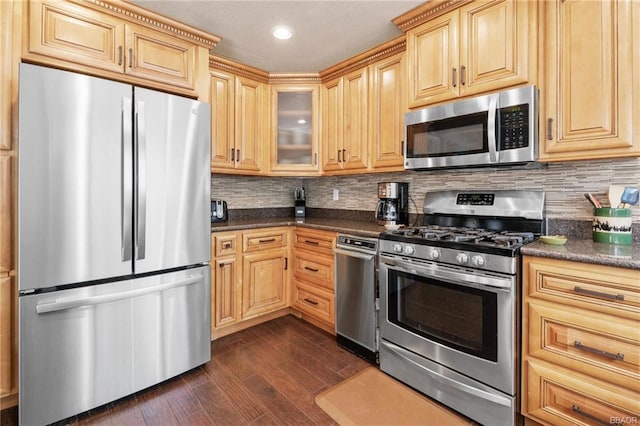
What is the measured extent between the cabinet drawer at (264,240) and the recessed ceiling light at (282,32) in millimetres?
1653

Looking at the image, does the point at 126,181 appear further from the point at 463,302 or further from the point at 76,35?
the point at 463,302

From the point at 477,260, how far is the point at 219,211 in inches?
93.1

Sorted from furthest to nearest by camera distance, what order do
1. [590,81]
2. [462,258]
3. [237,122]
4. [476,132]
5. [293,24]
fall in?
[237,122]
[293,24]
[476,132]
[462,258]
[590,81]

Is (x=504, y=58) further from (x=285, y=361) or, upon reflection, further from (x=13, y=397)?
(x=13, y=397)

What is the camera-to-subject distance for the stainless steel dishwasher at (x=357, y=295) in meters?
2.32

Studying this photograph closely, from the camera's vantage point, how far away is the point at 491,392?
165cm

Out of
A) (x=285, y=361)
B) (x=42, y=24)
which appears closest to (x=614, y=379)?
(x=285, y=361)

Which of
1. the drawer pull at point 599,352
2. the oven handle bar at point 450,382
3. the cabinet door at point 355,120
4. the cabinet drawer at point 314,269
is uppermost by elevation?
the cabinet door at point 355,120

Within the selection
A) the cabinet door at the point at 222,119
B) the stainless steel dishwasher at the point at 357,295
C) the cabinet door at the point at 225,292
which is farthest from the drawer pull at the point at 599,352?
the cabinet door at the point at 222,119

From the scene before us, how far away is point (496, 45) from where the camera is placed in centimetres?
189

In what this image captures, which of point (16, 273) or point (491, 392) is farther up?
point (16, 273)

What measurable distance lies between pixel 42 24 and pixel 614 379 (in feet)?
11.1

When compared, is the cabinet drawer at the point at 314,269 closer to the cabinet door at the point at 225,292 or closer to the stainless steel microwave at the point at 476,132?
the cabinet door at the point at 225,292

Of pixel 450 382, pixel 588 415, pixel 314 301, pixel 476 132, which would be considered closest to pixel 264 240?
pixel 314 301
